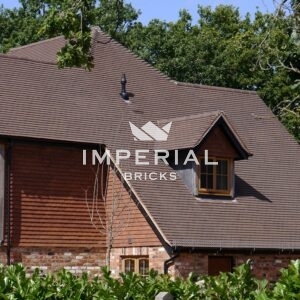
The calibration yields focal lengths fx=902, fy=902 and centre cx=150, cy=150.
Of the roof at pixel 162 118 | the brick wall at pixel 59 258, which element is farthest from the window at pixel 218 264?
the brick wall at pixel 59 258

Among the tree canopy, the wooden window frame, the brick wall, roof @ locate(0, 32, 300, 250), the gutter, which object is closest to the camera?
the gutter

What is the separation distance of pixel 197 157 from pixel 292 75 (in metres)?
13.9

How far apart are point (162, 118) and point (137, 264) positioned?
17.1 ft

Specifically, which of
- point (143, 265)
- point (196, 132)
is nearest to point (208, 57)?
point (196, 132)

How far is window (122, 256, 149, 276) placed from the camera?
24344mm

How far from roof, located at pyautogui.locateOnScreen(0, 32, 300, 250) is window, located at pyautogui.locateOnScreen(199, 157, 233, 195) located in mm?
351

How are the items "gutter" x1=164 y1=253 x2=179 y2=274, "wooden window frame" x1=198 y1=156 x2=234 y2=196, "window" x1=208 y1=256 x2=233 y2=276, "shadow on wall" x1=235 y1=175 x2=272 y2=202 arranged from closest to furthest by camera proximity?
"gutter" x1=164 y1=253 x2=179 y2=274, "window" x1=208 y1=256 x2=233 y2=276, "wooden window frame" x1=198 y1=156 x2=234 y2=196, "shadow on wall" x1=235 y1=175 x2=272 y2=202

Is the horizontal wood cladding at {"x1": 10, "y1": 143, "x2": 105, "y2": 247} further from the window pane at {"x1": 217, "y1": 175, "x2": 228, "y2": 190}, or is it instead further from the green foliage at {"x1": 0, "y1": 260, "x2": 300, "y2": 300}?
the green foliage at {"x1": 0, "y1": 260, "x2": 300, "y2": 300}

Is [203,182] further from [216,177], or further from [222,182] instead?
[222,182]

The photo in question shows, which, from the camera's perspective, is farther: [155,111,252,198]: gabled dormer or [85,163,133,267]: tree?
[155,111,252,198]: gabled dormer

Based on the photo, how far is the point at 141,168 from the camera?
25312 millimetres

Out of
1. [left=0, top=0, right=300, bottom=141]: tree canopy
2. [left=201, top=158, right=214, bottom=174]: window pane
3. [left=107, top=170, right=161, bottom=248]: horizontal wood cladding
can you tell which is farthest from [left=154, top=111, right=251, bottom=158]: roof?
[left=0, top=0, right=300, bottom=141]: tree canopy

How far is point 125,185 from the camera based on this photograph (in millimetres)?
25000

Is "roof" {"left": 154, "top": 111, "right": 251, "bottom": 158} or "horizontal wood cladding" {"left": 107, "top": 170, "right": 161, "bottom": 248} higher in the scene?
"roof" {"left": 154, "top": 111, "right": 251, "bottom": 158}
